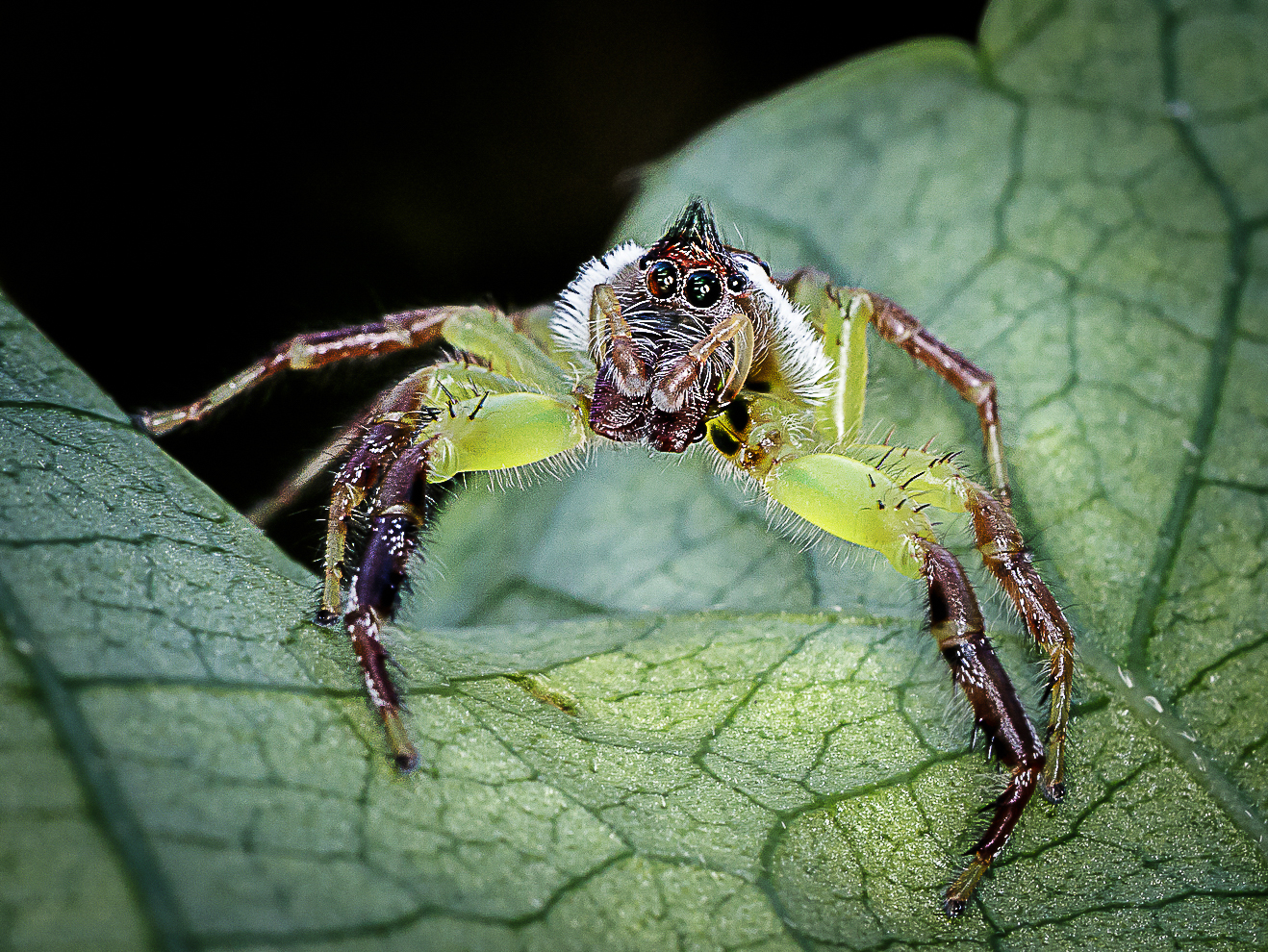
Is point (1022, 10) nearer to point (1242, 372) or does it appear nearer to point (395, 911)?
point (1242, 372)

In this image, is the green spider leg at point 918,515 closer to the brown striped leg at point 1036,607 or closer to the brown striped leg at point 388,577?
the brown striped leg at point 1036,607

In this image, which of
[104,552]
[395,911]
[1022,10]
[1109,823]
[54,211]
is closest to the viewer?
[395,911]

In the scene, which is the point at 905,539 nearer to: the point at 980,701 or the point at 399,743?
the point at 980,701

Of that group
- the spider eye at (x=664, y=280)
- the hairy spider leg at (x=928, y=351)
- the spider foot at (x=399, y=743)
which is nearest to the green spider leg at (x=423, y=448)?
the spider foot at (x=399, y=743)

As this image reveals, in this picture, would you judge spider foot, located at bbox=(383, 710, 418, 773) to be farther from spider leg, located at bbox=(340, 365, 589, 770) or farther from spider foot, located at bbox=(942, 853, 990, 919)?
spider foot, located at bbox=(942, 853, 990, 919)

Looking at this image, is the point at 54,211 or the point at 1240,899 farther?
the point at 54,211

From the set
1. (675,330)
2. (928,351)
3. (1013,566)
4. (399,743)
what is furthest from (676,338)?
(399,743)

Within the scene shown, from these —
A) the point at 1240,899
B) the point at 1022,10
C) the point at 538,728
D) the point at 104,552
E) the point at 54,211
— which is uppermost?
the point at 1022,10

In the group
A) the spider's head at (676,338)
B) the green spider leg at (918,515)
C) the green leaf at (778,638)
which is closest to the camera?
the green leaf at (778,638)

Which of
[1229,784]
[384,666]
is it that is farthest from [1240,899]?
[384,666]
